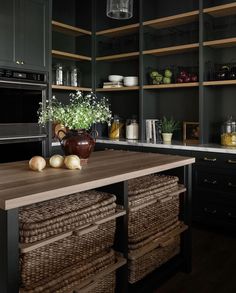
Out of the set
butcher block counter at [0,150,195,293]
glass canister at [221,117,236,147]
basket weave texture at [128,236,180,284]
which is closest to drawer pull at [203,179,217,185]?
glass canister at [221,117,236,147]

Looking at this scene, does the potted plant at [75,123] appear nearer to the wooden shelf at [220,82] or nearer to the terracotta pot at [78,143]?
the terracotta pot at [78,143]

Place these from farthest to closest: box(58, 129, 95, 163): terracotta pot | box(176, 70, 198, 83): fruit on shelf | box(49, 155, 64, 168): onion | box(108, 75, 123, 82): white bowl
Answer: box(108, 75, 123, 82): white bowl → box(176, 70, 198, 83): fruit on shelf → box(58, 129, 95, 163): terracotta pot → box(49, 155, 64, 168): onion

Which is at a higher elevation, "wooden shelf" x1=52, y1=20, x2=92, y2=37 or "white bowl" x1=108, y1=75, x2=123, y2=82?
"wooden shelf" x1=52, y1=20, x2=92, y2=37

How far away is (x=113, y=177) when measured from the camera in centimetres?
180

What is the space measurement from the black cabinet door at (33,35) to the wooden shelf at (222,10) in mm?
1758

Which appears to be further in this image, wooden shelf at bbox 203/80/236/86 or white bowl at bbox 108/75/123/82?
white bowl at bbox 108/75/123/82

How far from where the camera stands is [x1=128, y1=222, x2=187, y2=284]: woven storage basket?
209cm

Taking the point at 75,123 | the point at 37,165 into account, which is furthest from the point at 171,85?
the point at 37,165

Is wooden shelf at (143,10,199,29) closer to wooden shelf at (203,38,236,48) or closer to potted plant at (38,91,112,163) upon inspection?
wooden shelf at (203,38,236,48)

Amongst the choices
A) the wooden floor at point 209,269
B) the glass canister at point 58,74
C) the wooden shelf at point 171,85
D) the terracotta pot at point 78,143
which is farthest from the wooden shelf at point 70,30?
the wooden floor at point 209,269

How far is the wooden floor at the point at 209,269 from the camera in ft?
7.73

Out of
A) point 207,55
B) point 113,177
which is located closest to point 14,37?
point 207,55

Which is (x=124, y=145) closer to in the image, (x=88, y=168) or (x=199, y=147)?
(x=199, y=147)

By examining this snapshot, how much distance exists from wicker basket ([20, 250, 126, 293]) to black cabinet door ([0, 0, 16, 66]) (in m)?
2.38
